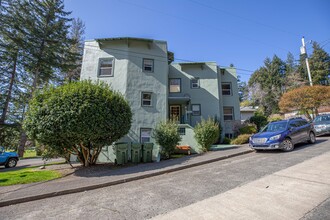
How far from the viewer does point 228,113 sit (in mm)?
19469

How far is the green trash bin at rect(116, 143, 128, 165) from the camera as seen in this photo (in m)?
9.85

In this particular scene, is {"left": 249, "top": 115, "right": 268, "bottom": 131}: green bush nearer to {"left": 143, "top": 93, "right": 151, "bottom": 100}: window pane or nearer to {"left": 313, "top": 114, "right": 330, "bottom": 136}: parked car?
{"left": 313, "top": 114, "right": 330, "bottom": 136}: parked car

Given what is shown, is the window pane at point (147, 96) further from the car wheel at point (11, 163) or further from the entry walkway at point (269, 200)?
the car wheel at point (11, 163)

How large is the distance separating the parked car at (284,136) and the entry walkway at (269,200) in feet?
11.8

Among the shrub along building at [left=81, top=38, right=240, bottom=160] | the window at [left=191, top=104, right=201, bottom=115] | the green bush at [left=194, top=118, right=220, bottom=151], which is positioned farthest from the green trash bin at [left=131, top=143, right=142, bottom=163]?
the window at [left=191, top=104, right=201, bottom=115]

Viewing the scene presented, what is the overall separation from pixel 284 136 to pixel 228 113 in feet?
34.5

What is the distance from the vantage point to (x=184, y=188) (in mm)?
5082

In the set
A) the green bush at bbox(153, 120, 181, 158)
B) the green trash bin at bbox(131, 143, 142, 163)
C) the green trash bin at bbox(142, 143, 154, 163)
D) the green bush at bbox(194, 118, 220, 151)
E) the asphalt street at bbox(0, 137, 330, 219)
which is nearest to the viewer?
the asphalt street at bbox(0, 137, 330, 219)

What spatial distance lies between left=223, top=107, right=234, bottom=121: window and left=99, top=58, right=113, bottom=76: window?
13.5 metres

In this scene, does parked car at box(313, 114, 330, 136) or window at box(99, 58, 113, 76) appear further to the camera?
window at box(99, 58, 113, 76)

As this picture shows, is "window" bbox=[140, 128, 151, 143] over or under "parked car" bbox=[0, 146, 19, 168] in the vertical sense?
over

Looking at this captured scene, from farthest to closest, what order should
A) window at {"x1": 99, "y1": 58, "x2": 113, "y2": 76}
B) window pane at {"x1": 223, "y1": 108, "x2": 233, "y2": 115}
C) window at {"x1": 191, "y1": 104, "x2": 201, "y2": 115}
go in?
window pane at {"x1": 223, "y1": 108, "x2": 233, "y2": 115} → window at {"x1": 191, "y1": 104, "x2": 201, "y2": 115} → window at {"x1": 99, "y1": 58, "x2": 113, "y2": 76}

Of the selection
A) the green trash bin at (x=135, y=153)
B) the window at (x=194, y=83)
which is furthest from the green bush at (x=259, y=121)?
the green trash bin at (x=135, y=153)

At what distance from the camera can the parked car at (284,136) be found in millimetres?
8969
